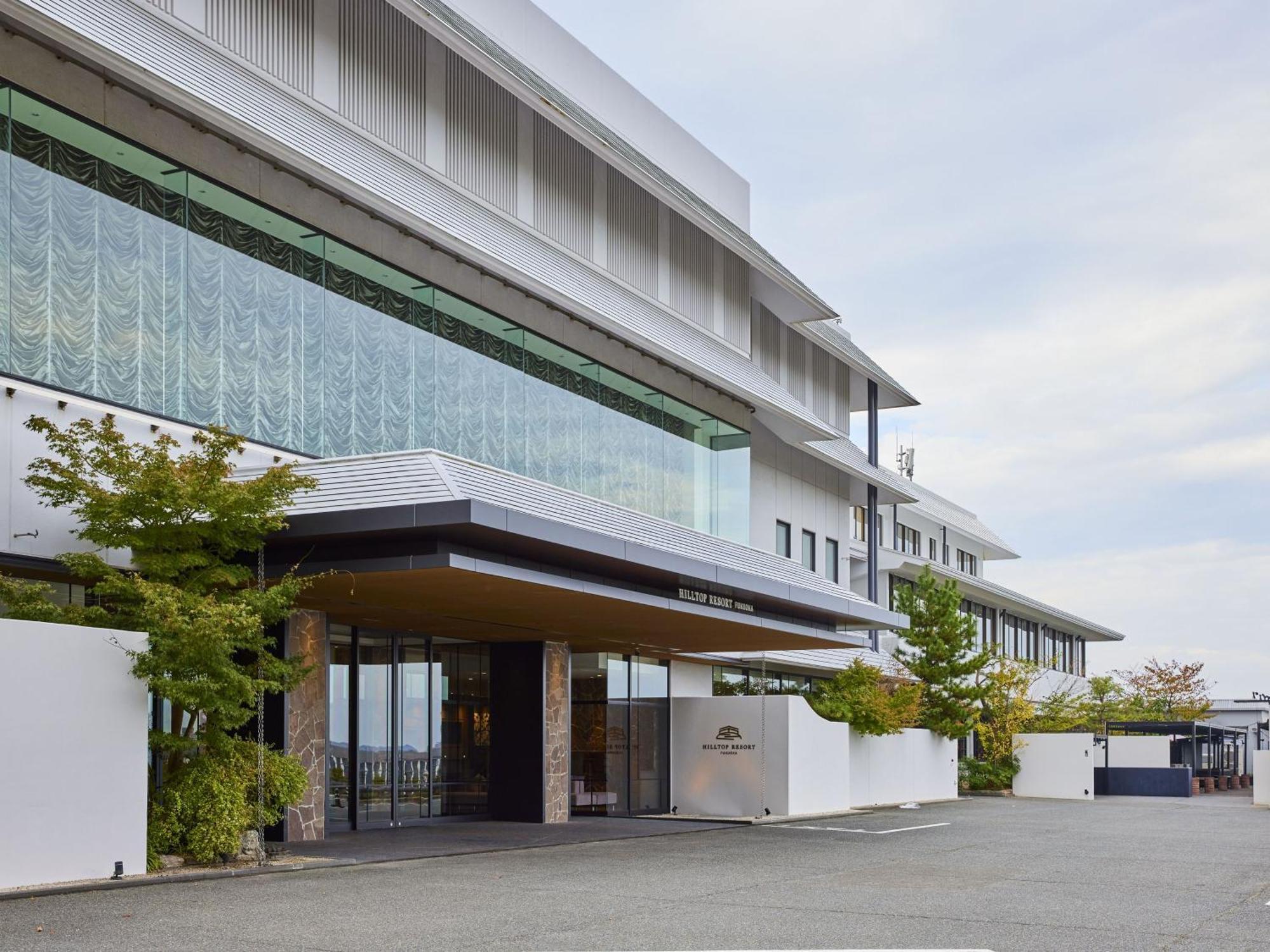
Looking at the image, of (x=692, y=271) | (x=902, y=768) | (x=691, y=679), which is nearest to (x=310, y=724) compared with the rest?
(x=691, y=679)

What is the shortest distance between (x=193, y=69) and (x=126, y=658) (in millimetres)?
7779

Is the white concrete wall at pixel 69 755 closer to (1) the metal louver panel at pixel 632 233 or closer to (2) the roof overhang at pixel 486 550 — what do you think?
(2) the roof overhang at pixel 486 550

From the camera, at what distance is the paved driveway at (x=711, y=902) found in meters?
12.1

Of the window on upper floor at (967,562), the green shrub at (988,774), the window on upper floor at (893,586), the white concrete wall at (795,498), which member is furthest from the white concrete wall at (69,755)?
the window on upper floor at (967,562)

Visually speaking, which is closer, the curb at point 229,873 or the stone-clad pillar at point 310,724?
the curb at point 229,873

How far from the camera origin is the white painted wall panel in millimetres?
46844

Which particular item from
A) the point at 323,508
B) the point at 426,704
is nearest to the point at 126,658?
the point at 323,508

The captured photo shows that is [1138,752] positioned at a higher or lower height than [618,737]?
lower

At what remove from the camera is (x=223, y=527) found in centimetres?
1678

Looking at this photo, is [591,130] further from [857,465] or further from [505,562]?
[857,465]

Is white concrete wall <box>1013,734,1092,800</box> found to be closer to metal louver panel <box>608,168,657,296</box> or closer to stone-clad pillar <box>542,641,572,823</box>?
stone-clad pillar <box>542,641,572,823</box>

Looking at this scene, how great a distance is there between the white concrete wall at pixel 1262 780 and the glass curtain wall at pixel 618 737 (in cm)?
2183

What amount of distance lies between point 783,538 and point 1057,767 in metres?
15.7

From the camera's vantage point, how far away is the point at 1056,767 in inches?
1859
